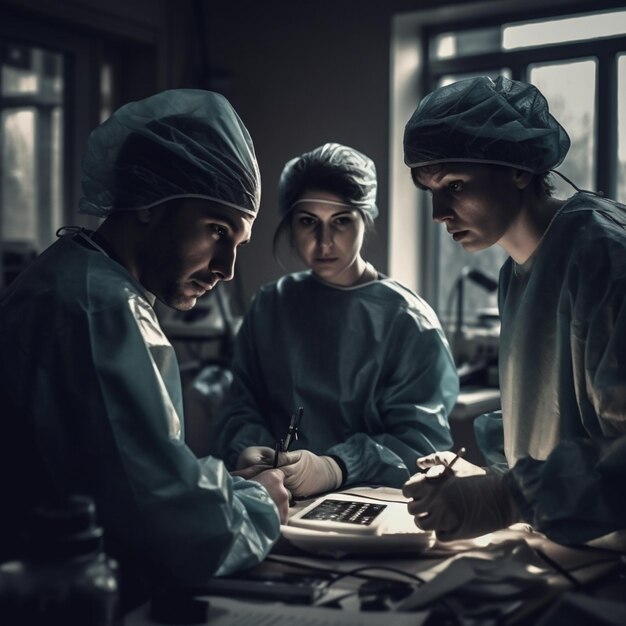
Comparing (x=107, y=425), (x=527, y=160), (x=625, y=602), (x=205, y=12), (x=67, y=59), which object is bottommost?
(x=625, y=602)

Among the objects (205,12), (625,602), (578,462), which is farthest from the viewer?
(205,12)

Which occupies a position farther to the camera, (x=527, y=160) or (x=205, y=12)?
(x=205, y=12)

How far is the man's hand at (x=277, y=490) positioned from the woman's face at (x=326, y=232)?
85 centimetres

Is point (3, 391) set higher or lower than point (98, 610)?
higher

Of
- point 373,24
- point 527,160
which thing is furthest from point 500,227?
point 373,24

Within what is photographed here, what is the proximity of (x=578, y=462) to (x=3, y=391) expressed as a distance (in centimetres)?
84

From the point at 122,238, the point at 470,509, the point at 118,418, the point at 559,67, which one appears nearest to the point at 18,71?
the point at 559,67

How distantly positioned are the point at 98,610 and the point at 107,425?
0.33m

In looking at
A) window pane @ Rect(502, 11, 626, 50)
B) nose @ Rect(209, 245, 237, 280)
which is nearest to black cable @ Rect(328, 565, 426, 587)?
nose @ Rect(209, 245, 237, 280)

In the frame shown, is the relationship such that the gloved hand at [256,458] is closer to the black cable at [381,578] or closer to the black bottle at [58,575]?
the black cable at [381,578]

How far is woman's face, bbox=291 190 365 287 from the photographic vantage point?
6.98ft

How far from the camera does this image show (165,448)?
112 cm

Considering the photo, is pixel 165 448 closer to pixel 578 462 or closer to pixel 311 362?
pixel 578 462

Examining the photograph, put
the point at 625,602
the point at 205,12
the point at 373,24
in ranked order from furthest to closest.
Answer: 1. the point at 205,12
2. the point at 373,24
3. the point at 625,602
